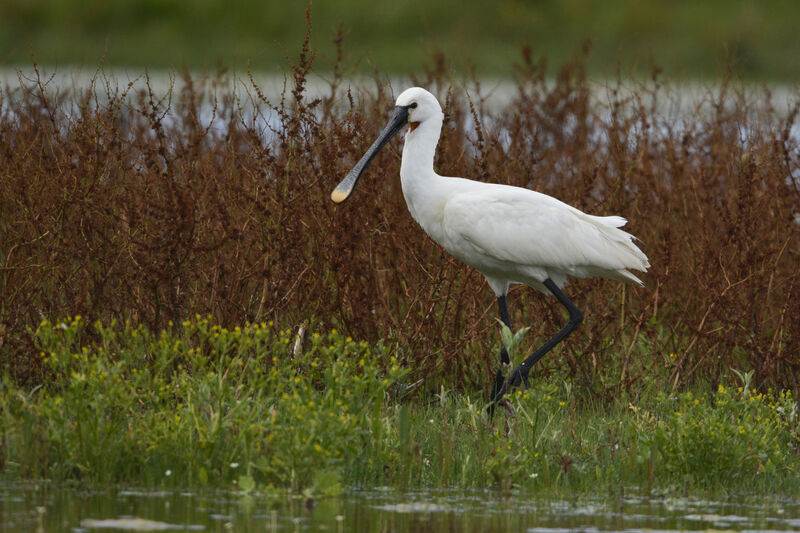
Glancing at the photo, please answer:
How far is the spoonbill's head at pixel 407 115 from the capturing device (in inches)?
327

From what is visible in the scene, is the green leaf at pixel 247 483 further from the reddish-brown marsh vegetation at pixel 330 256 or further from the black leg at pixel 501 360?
the black leg at pixel 501 360

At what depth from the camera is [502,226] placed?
26.4 ft

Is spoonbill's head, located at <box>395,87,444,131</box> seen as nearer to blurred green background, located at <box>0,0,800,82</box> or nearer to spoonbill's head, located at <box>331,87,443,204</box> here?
spoonbill's head, located at <box>331,87,443,204</box>

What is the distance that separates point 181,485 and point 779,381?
386 cm

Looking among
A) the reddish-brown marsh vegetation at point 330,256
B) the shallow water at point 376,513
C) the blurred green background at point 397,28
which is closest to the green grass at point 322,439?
the shallow water at point 376,513

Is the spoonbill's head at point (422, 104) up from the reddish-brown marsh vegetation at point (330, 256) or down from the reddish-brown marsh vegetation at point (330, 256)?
up

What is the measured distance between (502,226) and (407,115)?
86 centimetres

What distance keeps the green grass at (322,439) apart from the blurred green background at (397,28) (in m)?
22.5

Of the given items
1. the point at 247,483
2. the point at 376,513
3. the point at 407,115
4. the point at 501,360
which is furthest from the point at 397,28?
the point at 376,513

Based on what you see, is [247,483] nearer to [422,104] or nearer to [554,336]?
[554,336]

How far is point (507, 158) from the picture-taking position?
9.43 meters

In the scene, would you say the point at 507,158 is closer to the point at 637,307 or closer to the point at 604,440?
the point at 637,307

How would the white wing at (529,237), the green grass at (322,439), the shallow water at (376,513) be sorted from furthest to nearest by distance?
the white wing at (529,237), the green grass at (322,439), the shallow water at (376,513)

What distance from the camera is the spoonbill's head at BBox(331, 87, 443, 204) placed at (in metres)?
8.30
